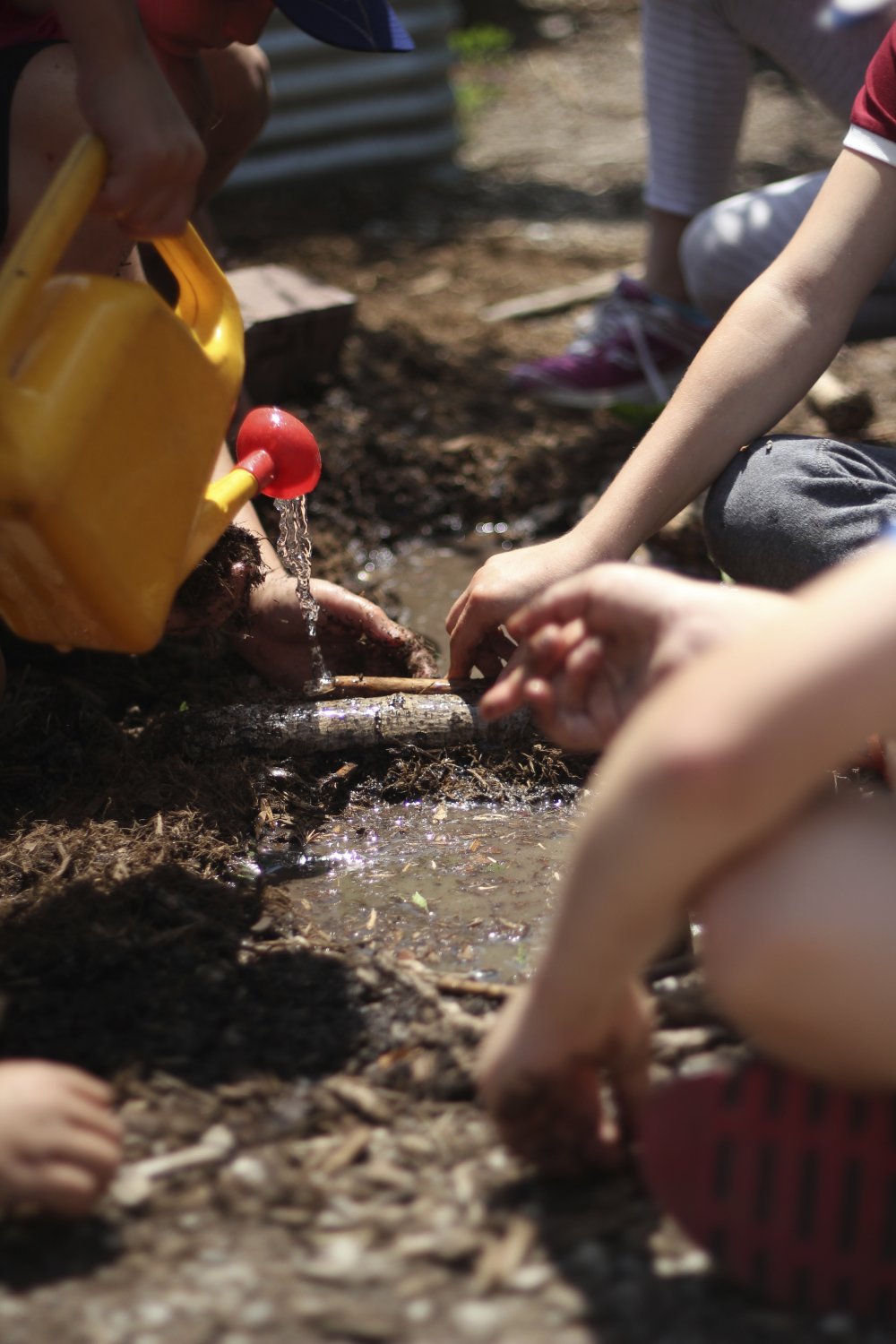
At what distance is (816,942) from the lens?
3.18ft

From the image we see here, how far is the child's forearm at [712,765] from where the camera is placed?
3.10 ft

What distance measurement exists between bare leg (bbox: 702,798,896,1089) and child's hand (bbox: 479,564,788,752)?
0.65ft

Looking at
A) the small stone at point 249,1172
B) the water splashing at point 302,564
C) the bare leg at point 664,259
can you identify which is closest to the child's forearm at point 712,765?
the small stone at point 249,1172

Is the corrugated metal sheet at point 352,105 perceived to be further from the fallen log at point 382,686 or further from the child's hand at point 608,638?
the child's hand at point 608,638

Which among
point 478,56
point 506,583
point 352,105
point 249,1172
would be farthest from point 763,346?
point 478,56

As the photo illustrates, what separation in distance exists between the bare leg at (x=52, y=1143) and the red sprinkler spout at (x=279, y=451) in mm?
936

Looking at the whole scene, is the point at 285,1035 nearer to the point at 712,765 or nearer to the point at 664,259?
the point at 712,765

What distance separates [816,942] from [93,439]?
2.81 ft

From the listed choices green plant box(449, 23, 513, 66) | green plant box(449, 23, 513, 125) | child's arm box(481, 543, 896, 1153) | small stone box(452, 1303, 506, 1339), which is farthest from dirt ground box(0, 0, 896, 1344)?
green plant box(449, 23, 513, 66)

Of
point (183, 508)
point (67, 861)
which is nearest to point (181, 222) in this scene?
point (183, 508)

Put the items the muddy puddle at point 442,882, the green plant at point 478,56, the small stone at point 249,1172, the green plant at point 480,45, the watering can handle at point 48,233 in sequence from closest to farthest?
the small stone at point 249,1172
the watering can handle at point 48,233
the muddy puddle at point 442,882
the green plant at point 478,56
the green plant at point 480,45

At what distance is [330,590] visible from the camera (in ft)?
6.70

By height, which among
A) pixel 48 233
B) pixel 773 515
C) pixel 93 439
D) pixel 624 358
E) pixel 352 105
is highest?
pixel 48 233

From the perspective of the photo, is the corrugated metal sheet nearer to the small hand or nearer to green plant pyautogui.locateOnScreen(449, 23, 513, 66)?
green plant pyautogui.locateOnScreen(449, 23, 513, 66)
